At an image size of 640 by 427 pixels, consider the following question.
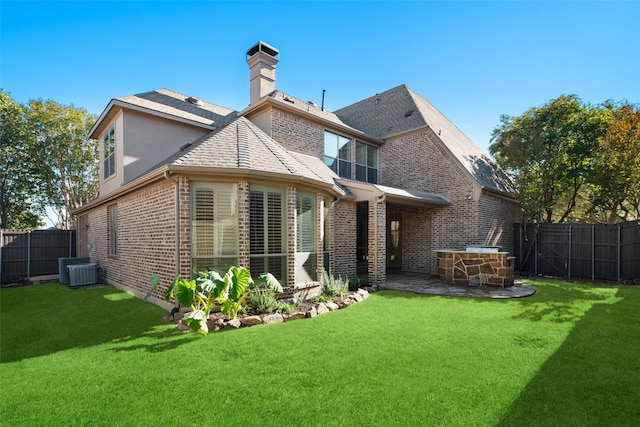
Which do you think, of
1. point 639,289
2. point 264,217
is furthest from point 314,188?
point 639,289

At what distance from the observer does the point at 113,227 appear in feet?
35.1

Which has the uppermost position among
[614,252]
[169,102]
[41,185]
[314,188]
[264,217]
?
[169,102]

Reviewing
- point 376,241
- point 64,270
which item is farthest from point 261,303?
point 64,270

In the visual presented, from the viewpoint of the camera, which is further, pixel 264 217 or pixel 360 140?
pixel 360 140

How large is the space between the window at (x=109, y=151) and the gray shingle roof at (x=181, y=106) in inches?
69.8

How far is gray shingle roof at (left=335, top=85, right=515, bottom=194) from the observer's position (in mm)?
14023

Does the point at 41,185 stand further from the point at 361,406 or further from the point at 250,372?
the point at 361,406

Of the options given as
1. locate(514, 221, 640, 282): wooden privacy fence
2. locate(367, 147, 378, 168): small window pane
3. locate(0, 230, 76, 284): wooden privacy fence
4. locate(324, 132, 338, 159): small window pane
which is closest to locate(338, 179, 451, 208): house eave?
locate(324, 132, 338, 159): small window pane

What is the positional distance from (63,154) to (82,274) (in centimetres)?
1493

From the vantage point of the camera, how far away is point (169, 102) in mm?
12688

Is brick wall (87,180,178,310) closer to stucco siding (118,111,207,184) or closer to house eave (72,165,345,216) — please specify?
house eave (72,165,345,216)

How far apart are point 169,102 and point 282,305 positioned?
34.3 ft

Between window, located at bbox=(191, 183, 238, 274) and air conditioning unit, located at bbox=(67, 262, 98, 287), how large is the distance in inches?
280

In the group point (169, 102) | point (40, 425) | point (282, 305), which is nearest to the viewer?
point (40, 425)
